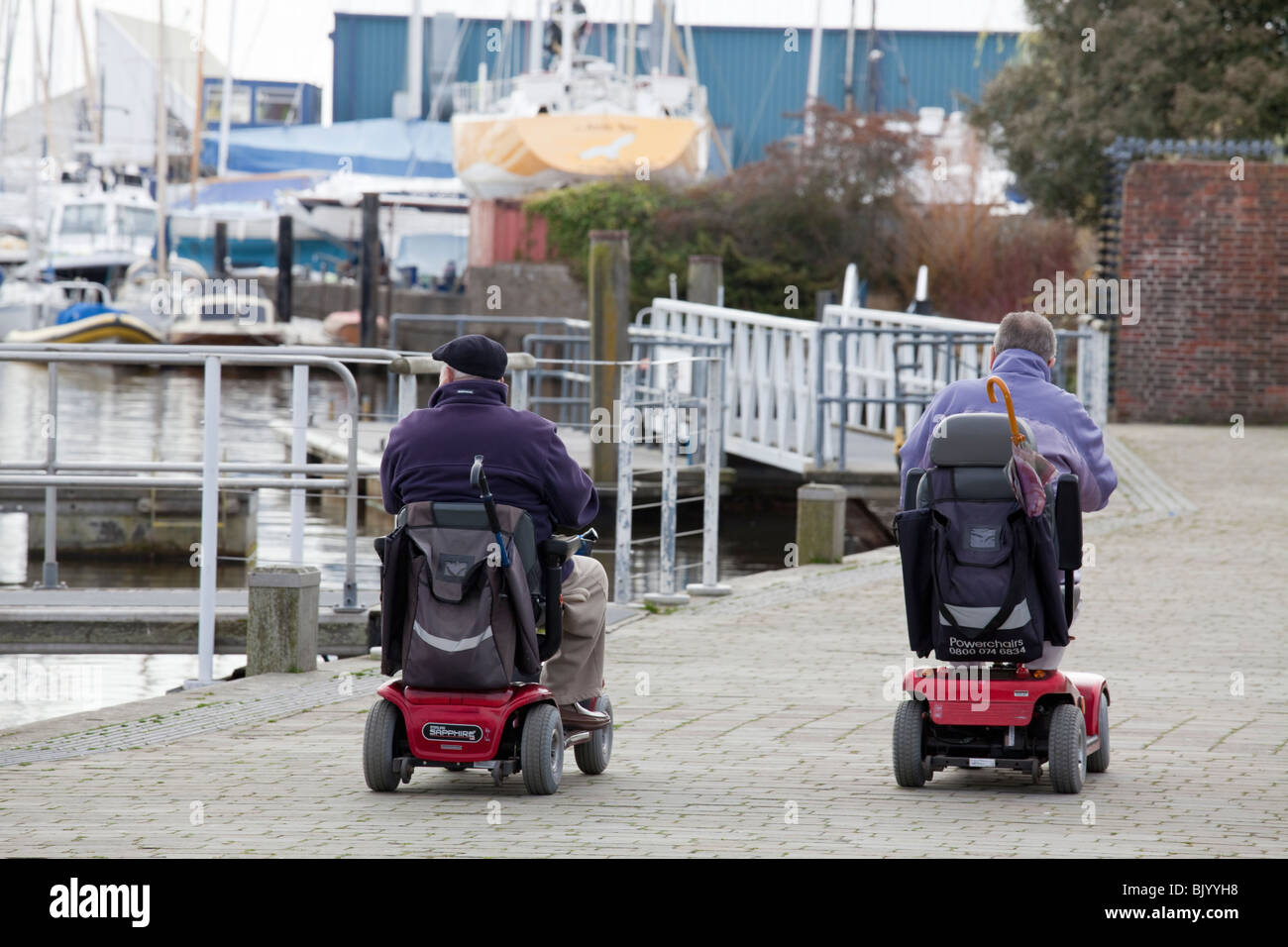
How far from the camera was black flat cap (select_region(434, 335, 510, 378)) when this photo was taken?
5934 mm

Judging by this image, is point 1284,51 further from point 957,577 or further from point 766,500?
point 957,577

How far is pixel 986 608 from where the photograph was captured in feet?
Result: 19.0

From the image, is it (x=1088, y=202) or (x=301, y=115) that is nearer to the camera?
(x=1088, y=202)

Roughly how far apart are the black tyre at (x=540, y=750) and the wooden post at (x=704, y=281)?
53.1 feet

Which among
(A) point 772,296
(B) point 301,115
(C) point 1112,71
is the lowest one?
(A) point 772,296

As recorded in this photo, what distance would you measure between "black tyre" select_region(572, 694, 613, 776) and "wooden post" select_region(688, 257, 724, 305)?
619 inches

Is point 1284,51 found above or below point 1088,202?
above

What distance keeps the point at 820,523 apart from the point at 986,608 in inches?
286

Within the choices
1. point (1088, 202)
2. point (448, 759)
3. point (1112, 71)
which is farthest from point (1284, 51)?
point (448, 759)

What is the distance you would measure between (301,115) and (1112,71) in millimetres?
59353

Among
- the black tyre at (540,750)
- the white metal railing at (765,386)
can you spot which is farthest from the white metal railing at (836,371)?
the black tyre at (540,750)

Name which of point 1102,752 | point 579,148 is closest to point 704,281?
point 1102,752

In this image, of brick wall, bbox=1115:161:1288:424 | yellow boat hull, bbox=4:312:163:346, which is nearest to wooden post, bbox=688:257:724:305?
brick wall, bbox=1115:161:1288:424
